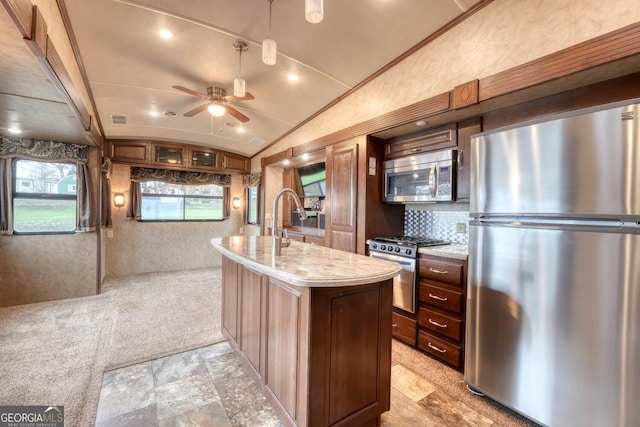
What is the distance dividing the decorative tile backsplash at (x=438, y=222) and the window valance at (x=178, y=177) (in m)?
4.48

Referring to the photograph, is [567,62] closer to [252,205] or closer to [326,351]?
[326,351]

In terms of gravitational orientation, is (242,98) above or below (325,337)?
above

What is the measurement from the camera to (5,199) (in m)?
3.64

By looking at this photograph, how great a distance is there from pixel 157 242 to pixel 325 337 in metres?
5.57

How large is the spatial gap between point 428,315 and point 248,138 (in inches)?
175

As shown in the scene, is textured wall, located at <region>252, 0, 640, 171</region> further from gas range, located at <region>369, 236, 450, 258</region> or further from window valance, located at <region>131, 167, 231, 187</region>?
window valance, located at <region>131, 167, 231, 187</region>

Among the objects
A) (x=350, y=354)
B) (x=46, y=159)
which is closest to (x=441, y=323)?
(x=350, y=354)

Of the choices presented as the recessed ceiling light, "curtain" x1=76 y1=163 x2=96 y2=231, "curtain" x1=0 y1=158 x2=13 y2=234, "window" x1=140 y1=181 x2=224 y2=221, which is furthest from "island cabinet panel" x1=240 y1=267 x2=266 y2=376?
"window" x1=140 y1=181 x2=224 y2=221

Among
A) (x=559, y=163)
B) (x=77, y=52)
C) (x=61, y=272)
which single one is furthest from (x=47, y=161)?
(x=559, y=163)

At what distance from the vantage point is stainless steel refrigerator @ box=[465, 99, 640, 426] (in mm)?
1344

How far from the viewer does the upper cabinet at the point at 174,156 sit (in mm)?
5246

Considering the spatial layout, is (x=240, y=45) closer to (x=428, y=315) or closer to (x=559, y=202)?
(x=559, y=202)

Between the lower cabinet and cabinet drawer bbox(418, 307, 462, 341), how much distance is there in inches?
37.3

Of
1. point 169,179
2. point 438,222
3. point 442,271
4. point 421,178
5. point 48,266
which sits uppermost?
point 169,179
